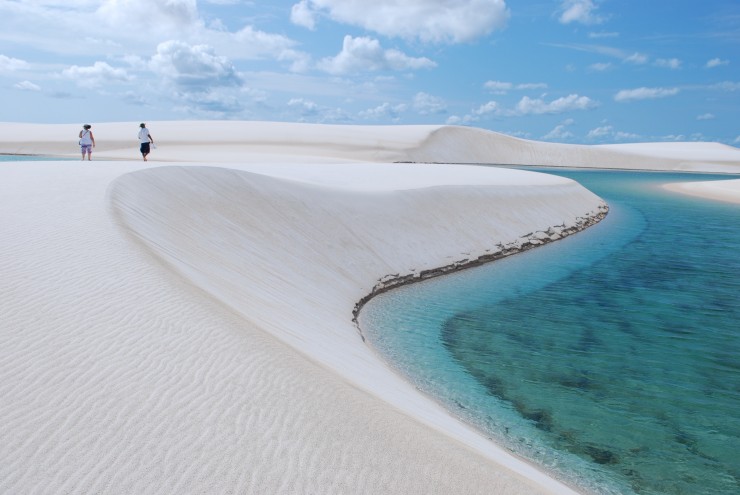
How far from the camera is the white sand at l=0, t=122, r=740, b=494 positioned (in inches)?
155

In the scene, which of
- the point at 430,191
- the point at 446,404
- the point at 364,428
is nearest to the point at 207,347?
the point at 364,428

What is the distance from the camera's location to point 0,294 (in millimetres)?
5652

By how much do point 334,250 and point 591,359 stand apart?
5.99 meters

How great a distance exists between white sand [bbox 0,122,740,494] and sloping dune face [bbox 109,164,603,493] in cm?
4

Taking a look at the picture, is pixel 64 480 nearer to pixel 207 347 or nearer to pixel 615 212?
pixel 207 347

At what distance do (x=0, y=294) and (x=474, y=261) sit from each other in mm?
11729

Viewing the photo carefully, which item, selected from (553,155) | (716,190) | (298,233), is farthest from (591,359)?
(553,155)

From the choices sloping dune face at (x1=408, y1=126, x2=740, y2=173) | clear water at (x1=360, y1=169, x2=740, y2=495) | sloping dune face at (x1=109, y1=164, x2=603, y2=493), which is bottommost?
clear water at (x1=360, y1=169, x2=740, y2=495)

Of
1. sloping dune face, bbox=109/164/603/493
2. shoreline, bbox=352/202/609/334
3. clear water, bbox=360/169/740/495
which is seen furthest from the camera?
shoreline, bbox=352/202/609/334

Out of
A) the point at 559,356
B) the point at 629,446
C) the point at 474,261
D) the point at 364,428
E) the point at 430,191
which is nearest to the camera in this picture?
the point at 364,428

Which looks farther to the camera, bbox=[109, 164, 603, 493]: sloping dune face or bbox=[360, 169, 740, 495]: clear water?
bbox=[360, 169, 740, 495]: clear water

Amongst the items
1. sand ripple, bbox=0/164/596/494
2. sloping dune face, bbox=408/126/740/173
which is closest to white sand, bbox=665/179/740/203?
sloping dune face, bbox=408/126/740/173

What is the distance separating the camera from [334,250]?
1316 centimetres

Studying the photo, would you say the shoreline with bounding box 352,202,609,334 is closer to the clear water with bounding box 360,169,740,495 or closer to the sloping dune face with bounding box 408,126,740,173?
the clear water with bounding box 360,169,740,495
